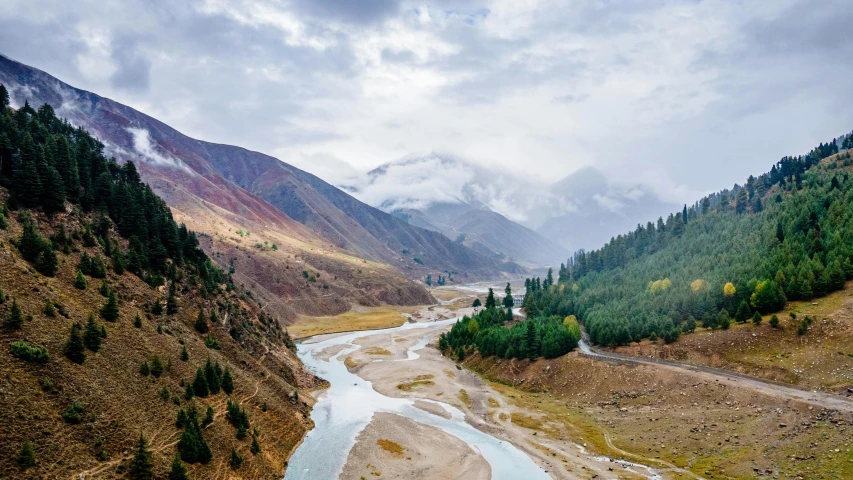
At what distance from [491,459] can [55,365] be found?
182 feet

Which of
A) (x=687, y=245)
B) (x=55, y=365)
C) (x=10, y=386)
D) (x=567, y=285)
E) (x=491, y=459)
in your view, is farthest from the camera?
(x=567, y=285)

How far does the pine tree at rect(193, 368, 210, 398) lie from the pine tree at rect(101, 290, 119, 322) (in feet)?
42.1

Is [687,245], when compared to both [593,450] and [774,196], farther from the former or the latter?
[593,450]

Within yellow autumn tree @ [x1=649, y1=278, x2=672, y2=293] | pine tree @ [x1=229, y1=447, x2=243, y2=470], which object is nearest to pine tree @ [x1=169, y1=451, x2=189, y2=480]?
pine tree @ [x1=229, y1=447, x2=243, y2=470]

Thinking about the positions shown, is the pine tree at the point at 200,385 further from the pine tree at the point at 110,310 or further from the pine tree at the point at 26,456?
the pine tree at the point at 26,456

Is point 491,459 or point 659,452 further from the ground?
point 659,452

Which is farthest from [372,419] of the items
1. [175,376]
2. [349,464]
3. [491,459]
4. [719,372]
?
[719,372]

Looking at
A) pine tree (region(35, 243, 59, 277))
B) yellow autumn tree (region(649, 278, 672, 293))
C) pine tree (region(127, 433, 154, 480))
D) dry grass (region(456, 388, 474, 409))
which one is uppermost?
yellow autumn tree (region(649, 278, 672, 293))

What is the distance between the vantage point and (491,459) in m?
68.5

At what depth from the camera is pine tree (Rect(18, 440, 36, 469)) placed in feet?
126

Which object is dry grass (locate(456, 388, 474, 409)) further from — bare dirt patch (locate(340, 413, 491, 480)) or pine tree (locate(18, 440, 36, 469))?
pine tree (locate(18, 440, 36, 469))

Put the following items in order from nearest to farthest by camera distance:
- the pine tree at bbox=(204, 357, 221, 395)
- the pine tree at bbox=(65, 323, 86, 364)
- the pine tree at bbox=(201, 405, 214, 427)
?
the pine tree at bbox=(65, 323, 86, 364)
the pine tree at bbox=(201, 405, 214, 427)
the pine tree at bbox=(204, 357, 221, 395)

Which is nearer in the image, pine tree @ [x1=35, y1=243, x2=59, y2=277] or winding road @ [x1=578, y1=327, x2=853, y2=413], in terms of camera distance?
pine tree @ [x1=35, y1=243, x2=59, y2=277]

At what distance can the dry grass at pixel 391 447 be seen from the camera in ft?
225
